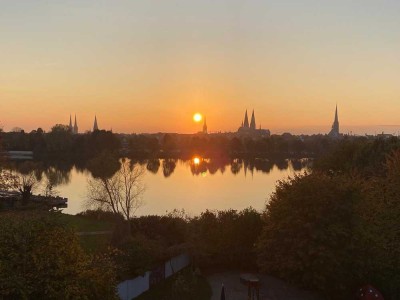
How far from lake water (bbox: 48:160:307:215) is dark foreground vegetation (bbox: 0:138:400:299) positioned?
17152 mm

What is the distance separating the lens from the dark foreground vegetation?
1094 centimetres

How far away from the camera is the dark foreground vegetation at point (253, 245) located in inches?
431

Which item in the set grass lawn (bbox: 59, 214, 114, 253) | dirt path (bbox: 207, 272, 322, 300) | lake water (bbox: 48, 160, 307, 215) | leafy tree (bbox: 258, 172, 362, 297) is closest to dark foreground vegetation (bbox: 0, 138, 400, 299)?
leafy tree (bbox: 258, 172, 362, 297)

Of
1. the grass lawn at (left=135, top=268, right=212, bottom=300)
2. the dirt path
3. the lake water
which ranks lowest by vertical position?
the dirt path

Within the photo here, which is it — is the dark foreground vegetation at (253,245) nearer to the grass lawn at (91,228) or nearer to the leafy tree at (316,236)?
the leafy tree at (316,236)

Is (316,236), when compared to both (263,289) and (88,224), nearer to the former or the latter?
(263,289)

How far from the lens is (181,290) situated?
1828 cm

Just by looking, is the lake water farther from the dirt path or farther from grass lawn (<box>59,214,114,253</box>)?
the dirt path

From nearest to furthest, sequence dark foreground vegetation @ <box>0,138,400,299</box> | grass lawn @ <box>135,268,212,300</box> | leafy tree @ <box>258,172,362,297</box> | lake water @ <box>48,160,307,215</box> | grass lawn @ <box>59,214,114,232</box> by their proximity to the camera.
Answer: dark foreground vegetation @ <box>0,138,400,299</box> < leafy tree @ <box>258,172,362,297</box> < grass lawn @ <box>135,268,212,300</box> < grass lawn @ <box>59,214,114,232</box> < lake water @ <box>48,160,307,215</box>

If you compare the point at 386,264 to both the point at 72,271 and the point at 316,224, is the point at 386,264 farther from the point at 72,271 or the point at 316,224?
the point at 72,271

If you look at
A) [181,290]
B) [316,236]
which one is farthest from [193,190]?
[316,236]

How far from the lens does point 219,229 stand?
22.4m

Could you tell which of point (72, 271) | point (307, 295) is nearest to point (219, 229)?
point (307, 295)

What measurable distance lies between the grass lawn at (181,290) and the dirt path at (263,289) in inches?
16.9
